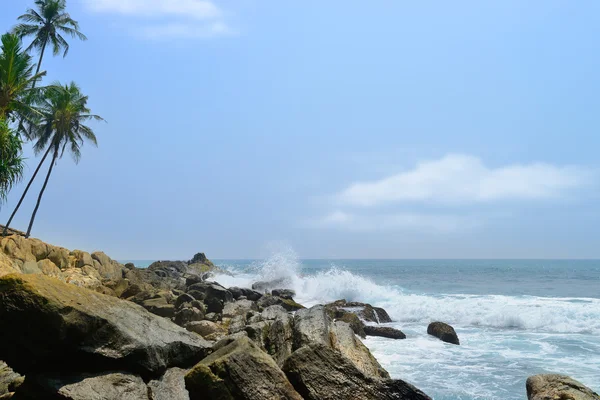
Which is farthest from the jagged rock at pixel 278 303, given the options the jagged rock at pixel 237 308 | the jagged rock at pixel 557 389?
the jagged rock at pixel 557 389

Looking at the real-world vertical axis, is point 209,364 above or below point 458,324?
above

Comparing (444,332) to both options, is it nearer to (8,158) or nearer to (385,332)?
(385,332)

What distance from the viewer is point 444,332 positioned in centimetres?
1529

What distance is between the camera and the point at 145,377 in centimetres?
536

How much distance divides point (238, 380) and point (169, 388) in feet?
4.20

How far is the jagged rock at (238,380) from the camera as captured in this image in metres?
4.36

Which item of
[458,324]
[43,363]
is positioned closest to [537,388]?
[43,363]

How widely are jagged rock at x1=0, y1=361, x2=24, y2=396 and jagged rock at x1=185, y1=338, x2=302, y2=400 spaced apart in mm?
2612

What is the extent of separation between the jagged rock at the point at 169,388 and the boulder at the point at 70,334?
146mm

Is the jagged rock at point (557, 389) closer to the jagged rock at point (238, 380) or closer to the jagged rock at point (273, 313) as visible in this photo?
the jagged rock at point (238, 380)

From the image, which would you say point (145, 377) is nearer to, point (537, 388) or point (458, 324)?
point (537, 388)

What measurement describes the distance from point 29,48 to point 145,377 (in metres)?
34.4

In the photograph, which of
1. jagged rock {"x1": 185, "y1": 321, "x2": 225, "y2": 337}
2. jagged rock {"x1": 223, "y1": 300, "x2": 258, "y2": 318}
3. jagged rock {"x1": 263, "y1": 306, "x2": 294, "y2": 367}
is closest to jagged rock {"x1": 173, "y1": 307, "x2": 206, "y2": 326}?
jagged rock {"x1": 185, "y1": 321, "x2": 225, "y2": 337}

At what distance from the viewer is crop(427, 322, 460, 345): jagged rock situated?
14938 millimetres
